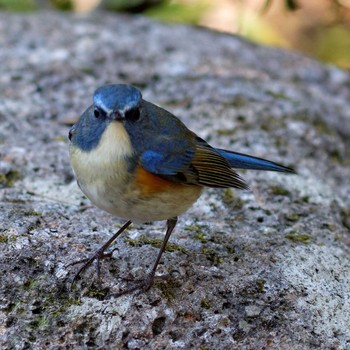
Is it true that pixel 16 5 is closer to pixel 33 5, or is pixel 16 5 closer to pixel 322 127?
pixel 33 5

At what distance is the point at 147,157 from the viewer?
10.4 ft

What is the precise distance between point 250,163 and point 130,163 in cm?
87

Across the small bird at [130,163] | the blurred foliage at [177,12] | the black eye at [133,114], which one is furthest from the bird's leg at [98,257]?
the blurred foliage at [177,12]

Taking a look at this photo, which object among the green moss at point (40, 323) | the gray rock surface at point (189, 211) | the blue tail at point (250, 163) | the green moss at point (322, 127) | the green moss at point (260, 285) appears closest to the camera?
the green moss at point (40, 323)

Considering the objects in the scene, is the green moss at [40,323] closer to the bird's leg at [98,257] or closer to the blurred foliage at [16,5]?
the bird's leg at [98,257]

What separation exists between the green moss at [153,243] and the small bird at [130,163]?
0.13 m

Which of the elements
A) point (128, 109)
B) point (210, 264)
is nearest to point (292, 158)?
point (210, 264)

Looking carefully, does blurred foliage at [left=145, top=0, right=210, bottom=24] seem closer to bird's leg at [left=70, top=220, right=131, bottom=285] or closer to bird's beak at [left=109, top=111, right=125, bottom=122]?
bird's leg at [left=70, top=220, right=131, bottom=285]

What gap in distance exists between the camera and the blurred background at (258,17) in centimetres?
698

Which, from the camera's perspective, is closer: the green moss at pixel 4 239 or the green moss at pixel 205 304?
the green moss at pixel 205 304

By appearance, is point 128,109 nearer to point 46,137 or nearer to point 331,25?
point 46,137

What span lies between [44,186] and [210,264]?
1.14 meters

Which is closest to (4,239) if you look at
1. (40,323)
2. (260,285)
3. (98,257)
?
(98,257)

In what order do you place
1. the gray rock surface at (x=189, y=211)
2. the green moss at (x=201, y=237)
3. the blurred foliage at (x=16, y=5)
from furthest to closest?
the blurred foliage at (x=16, y=5) → the green moss at (x=201, y=237) → the gray rock surface at (x=189, y=211)
